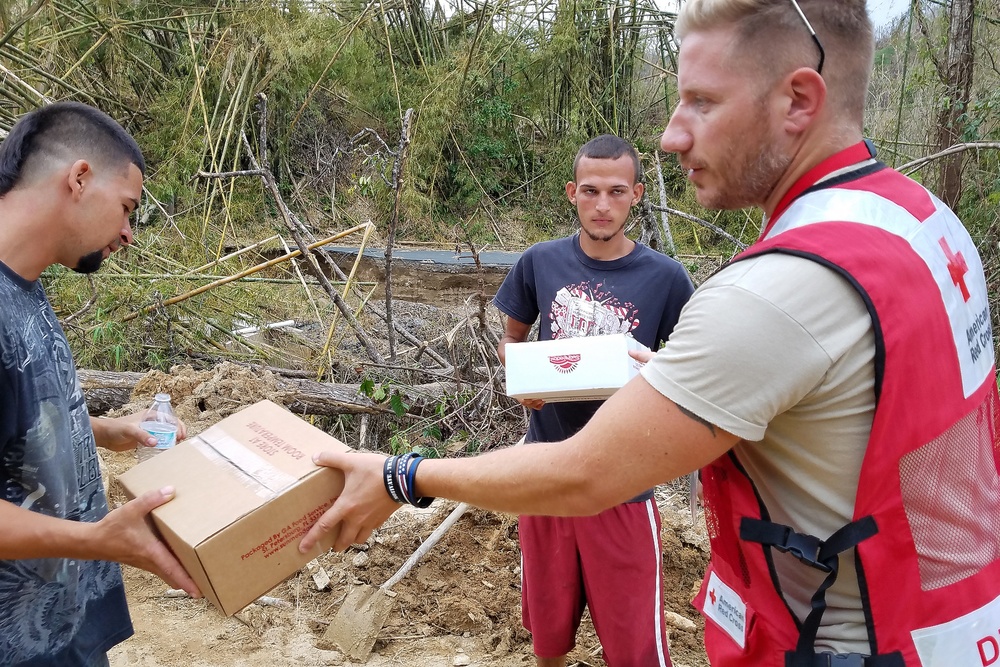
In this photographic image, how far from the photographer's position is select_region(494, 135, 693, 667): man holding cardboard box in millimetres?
2346

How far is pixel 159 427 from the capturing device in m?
2.02

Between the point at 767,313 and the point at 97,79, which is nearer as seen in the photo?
the point at 767,313

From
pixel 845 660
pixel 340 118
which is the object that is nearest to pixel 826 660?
pixel 845 660

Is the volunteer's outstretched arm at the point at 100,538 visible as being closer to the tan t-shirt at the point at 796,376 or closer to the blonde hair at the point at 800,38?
the tan t-shirt at the point at 796,376

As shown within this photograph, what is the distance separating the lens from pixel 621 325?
254cm

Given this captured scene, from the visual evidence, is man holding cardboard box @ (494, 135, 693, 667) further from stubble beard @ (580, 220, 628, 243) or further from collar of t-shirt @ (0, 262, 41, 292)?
collar of t-shirt @ (0, 262, 41, 292)

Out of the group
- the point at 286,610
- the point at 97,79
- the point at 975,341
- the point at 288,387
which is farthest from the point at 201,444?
the point at 97,79

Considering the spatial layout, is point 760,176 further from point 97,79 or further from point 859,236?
point 97,79

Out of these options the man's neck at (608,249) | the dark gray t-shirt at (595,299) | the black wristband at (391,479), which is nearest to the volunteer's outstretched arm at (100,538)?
the black wristband at (391,479)

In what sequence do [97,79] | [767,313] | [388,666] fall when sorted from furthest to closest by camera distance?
[97,79], [388,666], [767,313]

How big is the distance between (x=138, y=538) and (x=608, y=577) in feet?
4.81

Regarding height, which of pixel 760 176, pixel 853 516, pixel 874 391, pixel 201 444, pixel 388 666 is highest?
pixel 760 176

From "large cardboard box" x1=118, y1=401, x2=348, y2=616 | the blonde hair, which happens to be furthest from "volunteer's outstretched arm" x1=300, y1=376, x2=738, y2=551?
the blonde hair

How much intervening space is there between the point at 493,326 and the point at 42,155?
3745 mm
